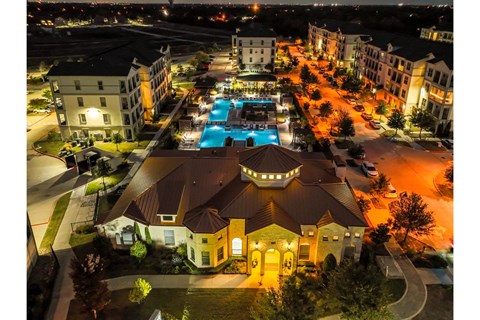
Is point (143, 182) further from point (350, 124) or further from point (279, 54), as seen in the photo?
point (279, 54)

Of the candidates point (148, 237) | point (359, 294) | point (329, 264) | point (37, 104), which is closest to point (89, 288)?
point (148, 237)

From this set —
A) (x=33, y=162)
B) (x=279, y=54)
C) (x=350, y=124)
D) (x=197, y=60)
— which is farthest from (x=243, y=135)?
(x=279, y=54)

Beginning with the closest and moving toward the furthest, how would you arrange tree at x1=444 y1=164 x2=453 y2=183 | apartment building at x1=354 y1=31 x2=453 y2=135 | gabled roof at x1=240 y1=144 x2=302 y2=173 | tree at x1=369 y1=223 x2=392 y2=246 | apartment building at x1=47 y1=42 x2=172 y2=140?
1. gabled roof at x1=240 y1=144 x2=302 y2=173
2. tree at x1=369 y1=223 x2=392 y2=246
3. tree at x1=444 y1=164 x2=453 y2=183
4. apartment building at x1=47 y1=42 x2=172 y2=140
5. apartment building at x1=354 y1=31 x2=453 y2=135

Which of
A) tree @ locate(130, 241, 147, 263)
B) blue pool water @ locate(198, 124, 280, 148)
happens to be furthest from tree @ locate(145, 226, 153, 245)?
blue pool water @ locate(198, 124, 280, 148)

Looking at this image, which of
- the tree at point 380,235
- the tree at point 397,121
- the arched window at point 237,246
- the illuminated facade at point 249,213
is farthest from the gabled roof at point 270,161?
the tree at point 397,121

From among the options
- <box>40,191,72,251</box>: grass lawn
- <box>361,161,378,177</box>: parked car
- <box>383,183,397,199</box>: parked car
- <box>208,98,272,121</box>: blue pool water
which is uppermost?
<box>208,98,272,121</box>: blue pool water

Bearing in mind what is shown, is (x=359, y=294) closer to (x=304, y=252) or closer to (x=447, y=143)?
(x=304, y=252)

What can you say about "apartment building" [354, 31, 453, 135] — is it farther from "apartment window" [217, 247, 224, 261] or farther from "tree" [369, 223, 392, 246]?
"apartment window" [217, 247, 224, 261]
